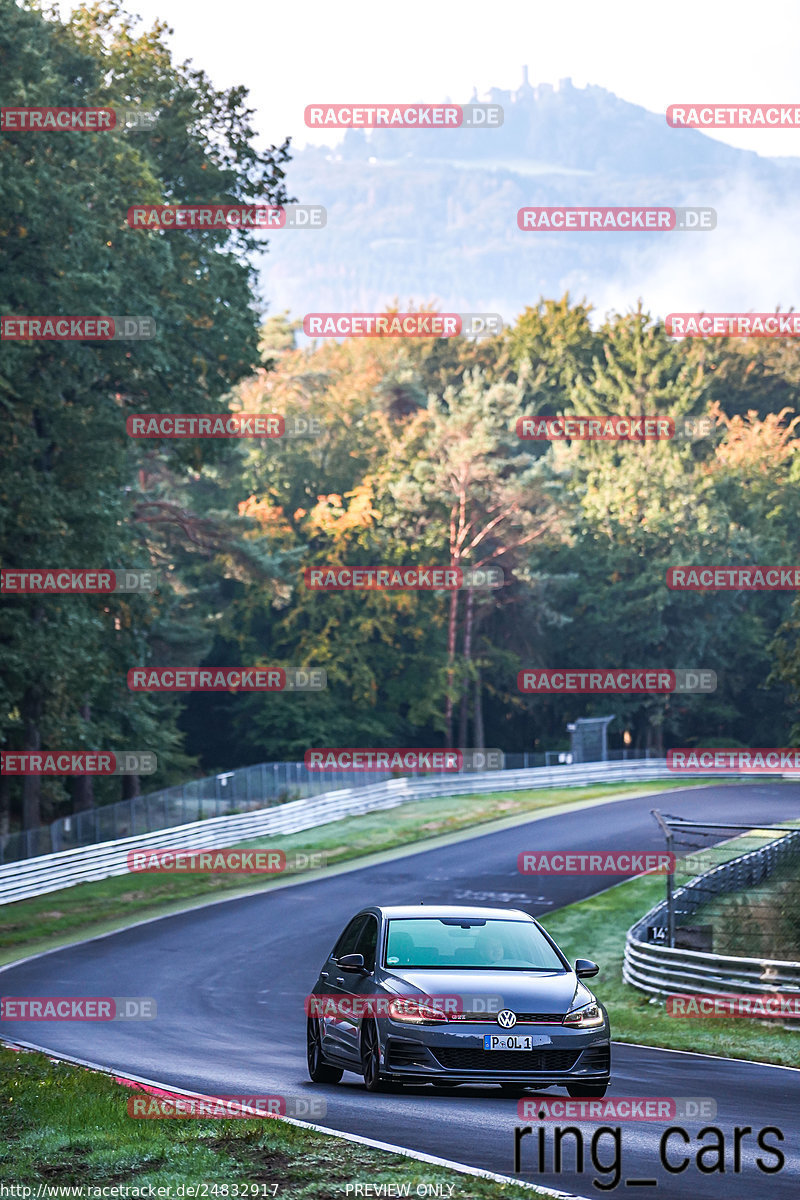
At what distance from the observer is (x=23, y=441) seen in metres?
36.2

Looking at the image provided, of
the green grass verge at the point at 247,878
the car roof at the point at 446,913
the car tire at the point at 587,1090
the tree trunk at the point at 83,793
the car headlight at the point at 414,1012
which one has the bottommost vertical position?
the green grass verge at the point at 247,878

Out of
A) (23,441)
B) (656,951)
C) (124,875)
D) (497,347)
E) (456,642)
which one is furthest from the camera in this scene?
(497,347)

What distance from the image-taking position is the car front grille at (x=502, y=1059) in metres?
→ 11.4

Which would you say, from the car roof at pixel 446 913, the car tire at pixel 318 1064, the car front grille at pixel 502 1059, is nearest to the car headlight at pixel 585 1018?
the car front grille at pixel 502 1059

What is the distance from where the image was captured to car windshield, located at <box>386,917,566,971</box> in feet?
41.0

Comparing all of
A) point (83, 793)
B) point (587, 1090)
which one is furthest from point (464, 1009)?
point (83, 793)

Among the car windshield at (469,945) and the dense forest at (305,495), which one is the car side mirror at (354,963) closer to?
the car windshield at (469,945)

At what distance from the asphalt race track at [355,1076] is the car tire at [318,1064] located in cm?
18

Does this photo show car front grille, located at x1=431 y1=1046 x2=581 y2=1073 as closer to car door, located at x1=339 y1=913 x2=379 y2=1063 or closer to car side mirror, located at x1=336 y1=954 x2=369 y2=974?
car door, located at x1=339 y1=913 x2=379 y2=1063

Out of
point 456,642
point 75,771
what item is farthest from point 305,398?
point 75,771

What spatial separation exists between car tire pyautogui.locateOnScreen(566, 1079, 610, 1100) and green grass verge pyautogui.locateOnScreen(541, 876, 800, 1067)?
5.59m

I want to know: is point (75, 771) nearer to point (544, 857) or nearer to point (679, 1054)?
point (544, 857)

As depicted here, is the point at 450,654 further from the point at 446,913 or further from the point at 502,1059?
the point at 502,1059

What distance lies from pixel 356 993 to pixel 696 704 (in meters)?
72.1
